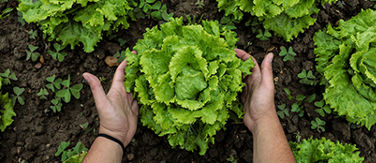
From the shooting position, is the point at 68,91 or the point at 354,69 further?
the point at 68,91

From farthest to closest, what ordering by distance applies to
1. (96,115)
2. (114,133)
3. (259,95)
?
(96,115) < (114,133) < (259,95)

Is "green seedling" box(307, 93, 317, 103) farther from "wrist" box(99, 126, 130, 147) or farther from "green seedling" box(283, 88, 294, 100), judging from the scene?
"wrist" box(99, 126, 130, 147)

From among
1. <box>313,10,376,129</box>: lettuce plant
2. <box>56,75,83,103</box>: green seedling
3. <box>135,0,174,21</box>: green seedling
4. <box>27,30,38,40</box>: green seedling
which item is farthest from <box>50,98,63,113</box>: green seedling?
<box>313,10,376,129</box>: lettuce plant

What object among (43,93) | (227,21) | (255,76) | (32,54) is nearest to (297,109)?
(255,76)

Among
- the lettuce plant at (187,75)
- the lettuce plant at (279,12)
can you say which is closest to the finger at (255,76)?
the lettuce plant at (187,75)

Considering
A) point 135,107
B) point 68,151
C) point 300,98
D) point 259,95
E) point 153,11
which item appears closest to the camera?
point 259,95

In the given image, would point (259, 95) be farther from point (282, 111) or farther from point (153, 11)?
point (153, 11)

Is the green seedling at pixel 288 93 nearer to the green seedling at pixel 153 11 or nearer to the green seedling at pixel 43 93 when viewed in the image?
the green seedling at pixel 153 11
